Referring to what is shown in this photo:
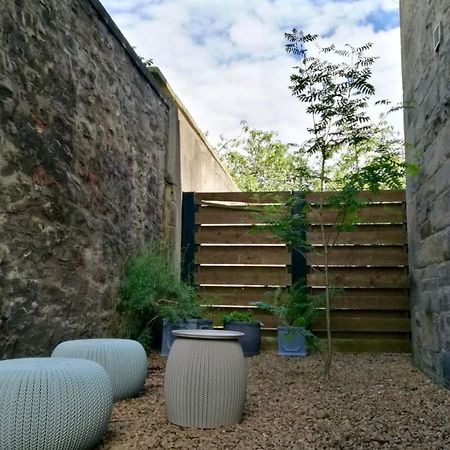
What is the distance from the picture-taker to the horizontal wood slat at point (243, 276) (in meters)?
5.11

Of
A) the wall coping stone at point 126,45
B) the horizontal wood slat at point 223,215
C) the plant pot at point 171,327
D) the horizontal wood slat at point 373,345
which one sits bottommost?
the horizontal wood slat at point 373,345

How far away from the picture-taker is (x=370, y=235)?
5039 mm

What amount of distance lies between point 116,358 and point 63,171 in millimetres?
1227

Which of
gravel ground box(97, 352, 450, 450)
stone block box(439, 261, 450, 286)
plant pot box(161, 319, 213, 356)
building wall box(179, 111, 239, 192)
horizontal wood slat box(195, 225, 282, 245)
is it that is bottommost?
gravel ground box(97, 352, 450, 450)

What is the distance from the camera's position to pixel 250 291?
5.16m

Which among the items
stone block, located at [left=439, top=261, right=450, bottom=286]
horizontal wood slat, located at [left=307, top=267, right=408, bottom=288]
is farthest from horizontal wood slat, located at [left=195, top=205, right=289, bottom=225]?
stone block, located at [left=439, top=261, right=450, bottom=286]

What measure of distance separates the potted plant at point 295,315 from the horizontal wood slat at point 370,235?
529 mm

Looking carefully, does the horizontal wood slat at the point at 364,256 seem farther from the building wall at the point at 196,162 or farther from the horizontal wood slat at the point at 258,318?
the building wall at the point at 196,162

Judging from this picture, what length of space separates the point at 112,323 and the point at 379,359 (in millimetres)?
2419

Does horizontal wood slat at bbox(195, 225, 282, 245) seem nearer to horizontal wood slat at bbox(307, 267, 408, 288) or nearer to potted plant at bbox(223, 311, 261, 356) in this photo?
horizontal wood slat at bbox(307, 267, 408, 288)

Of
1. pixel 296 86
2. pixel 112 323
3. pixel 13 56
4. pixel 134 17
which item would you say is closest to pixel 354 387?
pixel 112 323

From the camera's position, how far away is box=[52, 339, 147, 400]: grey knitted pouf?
8.20 feet

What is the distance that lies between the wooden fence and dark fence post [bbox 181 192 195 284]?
1 cm

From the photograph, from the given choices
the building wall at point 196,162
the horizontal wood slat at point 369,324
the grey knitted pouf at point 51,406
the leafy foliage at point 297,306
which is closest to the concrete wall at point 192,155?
the building wall at point 196,162
